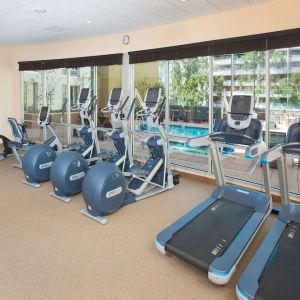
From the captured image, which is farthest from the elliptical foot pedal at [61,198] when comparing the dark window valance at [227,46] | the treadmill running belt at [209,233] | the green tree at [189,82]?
the dark window valance at [227,46]

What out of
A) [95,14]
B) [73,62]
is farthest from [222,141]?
[73,62]

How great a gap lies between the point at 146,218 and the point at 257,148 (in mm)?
1606

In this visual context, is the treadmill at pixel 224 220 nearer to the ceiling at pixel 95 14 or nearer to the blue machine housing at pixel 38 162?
the ceiling at pixel 95 14

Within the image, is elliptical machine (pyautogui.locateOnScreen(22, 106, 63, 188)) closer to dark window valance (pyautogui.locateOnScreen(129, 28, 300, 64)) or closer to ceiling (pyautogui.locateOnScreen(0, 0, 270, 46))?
ceiling (pyautogui.locateOnScreen(0, 0, 270, 46))

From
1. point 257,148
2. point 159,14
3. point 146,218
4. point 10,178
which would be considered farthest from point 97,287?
point 159,14

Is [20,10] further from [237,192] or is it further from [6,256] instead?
[237,192]

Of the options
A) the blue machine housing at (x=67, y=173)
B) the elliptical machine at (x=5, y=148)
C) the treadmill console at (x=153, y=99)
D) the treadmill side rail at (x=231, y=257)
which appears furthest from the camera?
the elliptical machine at (x=5, y=148)

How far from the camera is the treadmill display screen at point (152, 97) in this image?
463 centimetres

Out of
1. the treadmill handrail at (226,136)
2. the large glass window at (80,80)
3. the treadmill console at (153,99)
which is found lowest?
the treadmill handrail at (226,136)

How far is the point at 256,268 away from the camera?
7.38ft

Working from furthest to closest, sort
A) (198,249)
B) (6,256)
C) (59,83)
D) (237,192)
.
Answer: (59,83)
(237,192)
(6,256)
(198,249)

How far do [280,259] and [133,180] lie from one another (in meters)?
2.62

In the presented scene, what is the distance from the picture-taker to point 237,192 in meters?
3.66

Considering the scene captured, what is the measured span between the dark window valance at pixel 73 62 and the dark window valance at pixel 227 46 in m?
0.61
